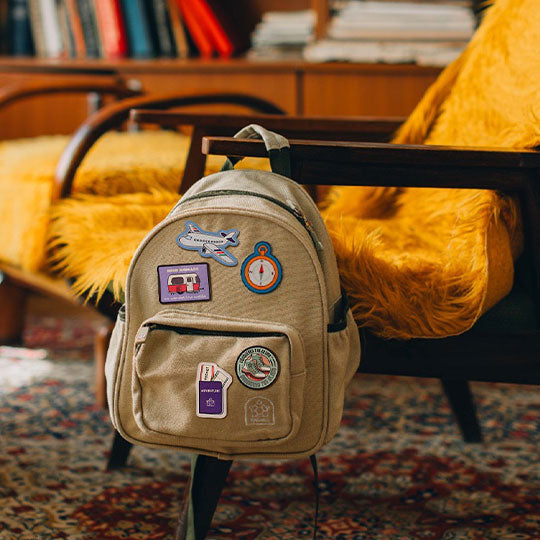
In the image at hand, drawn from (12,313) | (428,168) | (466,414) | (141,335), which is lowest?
(12,313)

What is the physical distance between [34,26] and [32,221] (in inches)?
48.0

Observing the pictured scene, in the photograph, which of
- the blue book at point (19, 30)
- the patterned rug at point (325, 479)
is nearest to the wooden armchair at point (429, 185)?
the patterned rug at point (325, 479)

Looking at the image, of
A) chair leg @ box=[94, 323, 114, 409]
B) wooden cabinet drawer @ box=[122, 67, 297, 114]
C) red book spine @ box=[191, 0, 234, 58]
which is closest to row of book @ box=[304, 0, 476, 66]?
wooden cabinet drawer @ box=[122, 67, 297, 114]

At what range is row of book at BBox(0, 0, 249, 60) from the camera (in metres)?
2.24

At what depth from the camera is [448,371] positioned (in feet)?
3.12

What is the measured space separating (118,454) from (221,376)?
518 millimetres

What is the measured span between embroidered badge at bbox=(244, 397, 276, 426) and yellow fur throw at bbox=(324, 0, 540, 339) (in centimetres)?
18

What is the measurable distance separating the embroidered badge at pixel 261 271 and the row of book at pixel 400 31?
1362 millimetres

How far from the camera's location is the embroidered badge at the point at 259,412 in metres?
0.82

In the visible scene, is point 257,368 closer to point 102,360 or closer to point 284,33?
point 102,360

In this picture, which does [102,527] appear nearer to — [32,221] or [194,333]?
[194,333]

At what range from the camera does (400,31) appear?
2035 mm

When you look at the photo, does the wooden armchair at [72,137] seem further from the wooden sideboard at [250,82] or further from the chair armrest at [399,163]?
the chair armrest at [399,163]

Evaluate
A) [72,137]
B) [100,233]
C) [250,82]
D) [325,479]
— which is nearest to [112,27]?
[250,82]
